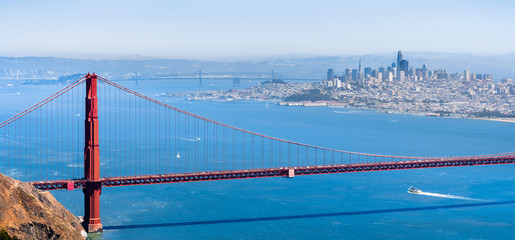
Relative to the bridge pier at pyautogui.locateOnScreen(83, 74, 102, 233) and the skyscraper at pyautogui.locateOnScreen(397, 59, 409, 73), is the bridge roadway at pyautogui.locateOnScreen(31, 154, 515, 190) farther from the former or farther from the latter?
the skyscraper at pyautogui.locateOnScreen(397, 59, 409, 73)

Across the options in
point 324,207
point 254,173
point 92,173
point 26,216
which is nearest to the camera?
point 26,216

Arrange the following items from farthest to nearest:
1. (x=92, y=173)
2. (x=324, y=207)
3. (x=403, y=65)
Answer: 1. (x=403, y=65)
2. (x=324, y=207)
3. (x=92, y=173)

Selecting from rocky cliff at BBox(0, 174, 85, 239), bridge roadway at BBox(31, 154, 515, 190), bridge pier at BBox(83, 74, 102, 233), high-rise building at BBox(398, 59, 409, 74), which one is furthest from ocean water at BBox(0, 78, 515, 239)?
high-rise building at BBox(398, 59, 409, 74)

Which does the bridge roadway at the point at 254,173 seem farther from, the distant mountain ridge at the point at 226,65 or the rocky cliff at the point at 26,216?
the distant mountain ridge at the point at 226,65

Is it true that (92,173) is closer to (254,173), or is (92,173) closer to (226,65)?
(254,173)

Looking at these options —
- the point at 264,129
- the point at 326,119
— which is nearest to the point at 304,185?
the point at 264,129

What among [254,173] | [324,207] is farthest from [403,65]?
[254,173]
